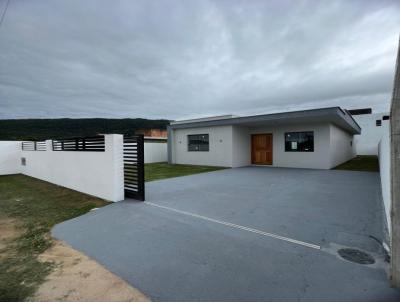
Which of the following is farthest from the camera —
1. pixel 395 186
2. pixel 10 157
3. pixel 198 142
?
pixel 198 142

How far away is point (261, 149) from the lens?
14141mm

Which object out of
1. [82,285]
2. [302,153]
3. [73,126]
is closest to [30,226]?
[82,285]

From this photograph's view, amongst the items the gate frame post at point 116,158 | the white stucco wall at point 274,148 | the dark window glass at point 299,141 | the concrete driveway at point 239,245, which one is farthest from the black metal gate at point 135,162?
the dark window glass at point 299,141

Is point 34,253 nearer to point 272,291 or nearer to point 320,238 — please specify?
point 272,291

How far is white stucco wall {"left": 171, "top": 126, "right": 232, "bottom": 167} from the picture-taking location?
1325cm

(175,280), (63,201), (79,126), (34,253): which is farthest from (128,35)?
(79,126)

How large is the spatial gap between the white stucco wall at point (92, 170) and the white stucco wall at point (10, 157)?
560 cm

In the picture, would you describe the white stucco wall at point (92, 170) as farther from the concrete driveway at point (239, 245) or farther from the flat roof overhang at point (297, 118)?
the flat roof overhang at point (297, 118)

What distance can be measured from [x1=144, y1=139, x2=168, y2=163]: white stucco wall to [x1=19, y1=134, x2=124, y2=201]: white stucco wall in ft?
29.2

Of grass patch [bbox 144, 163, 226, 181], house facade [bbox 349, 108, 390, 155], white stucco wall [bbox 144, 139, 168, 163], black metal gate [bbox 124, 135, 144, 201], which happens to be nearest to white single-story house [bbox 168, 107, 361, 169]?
grass patch [bbox 144, 163, 226, 181]

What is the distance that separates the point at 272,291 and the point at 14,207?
6.39 meters

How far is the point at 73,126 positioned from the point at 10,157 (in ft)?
75.6

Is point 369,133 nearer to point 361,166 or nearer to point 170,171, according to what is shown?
point 361,166

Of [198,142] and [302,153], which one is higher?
[198,142]
